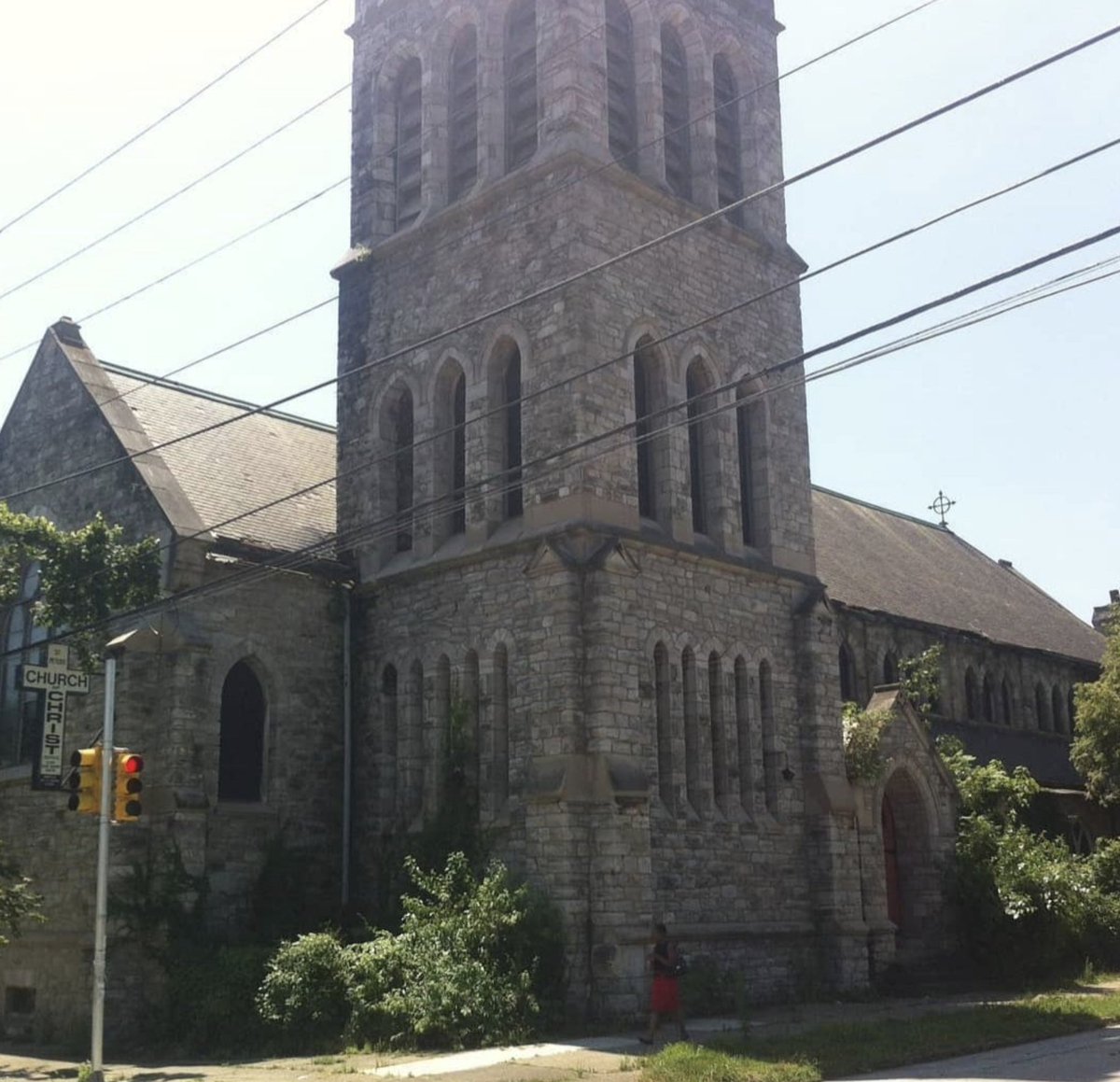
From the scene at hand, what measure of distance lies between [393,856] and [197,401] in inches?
388

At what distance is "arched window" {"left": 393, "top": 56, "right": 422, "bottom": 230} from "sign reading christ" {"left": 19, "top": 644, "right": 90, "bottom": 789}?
9113 mm

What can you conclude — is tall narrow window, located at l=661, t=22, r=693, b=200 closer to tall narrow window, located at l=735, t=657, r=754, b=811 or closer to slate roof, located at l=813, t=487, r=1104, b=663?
tall narrow window, located at l=735, t=657, r=754, b=811

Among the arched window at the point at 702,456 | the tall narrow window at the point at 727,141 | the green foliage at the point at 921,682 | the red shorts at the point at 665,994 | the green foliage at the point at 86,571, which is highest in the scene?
the tall narrow window at the point at 727,141

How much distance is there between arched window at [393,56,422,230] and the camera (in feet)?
77.9

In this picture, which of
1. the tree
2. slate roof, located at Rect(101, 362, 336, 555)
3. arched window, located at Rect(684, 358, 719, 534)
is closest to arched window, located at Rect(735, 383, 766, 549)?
arched window, located at Rect(684, 358, 719, 534)

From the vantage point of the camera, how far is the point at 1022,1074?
12.8 metres

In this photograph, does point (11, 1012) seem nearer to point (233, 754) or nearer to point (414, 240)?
point (233, 754)

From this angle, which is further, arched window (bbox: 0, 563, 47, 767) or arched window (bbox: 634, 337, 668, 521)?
arched window (bbox: 0, 563, 47, 767)

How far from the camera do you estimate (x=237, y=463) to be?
23891mm

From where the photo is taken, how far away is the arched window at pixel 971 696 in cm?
3250

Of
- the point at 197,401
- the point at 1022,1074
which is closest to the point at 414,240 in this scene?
the point at 197,401

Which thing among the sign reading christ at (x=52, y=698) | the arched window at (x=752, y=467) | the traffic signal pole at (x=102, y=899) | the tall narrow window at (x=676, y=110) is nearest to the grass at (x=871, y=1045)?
the traffic signal pole at (x=102, y=899)

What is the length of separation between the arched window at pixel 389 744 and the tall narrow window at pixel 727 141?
9.54 meters

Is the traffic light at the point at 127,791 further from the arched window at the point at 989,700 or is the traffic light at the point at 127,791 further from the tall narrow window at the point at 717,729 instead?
the arched window at the point at 989,700
